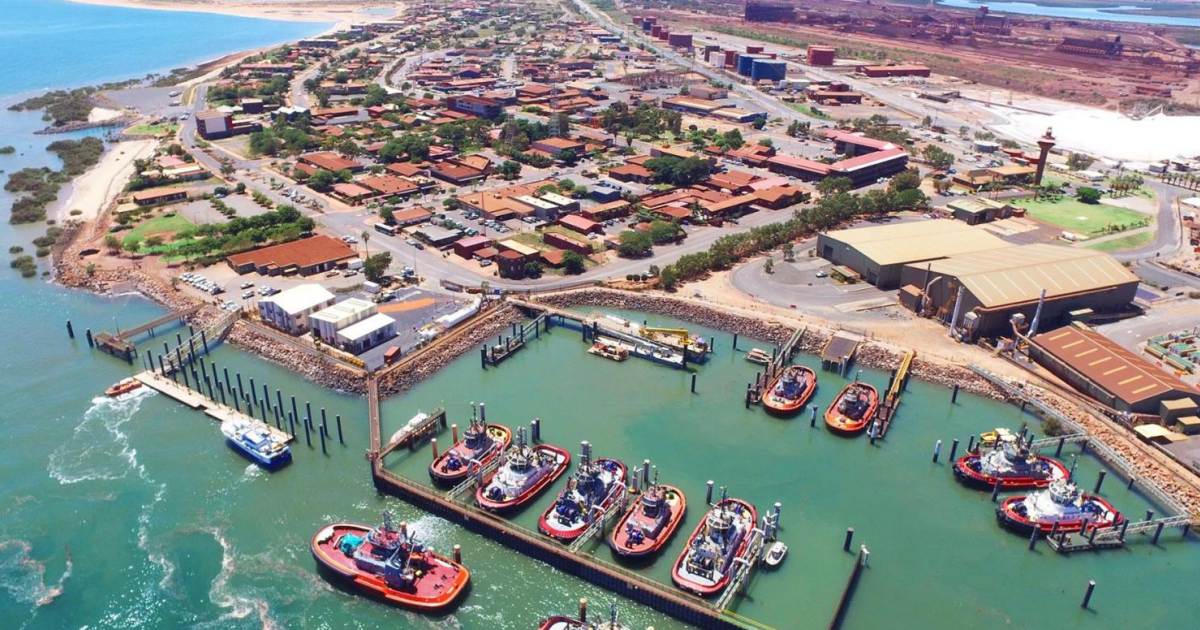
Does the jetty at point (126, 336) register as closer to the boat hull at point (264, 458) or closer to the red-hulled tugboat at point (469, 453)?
the boat hull at point (264, 458)

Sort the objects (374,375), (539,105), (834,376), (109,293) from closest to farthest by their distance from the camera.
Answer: (374,375), (834,376), (109,293), (539,105)

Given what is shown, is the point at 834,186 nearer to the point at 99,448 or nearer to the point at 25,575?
the point at 99,448

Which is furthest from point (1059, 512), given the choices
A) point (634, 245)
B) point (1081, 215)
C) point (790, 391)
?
point (1081, 215)

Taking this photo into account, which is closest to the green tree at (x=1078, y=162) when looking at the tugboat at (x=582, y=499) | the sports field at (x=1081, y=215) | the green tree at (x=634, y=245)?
the sports field at (x=1081, y=215)

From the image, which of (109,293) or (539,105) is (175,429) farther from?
(539,105)

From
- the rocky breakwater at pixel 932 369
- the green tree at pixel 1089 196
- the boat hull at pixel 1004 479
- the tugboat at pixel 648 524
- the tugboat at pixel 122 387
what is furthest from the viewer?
the green tree at pixel 1089 196

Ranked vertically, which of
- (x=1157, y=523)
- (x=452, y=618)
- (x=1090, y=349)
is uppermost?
(x=1090, y=349)

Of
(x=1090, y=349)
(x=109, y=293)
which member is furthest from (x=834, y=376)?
(x=109, y=293)
